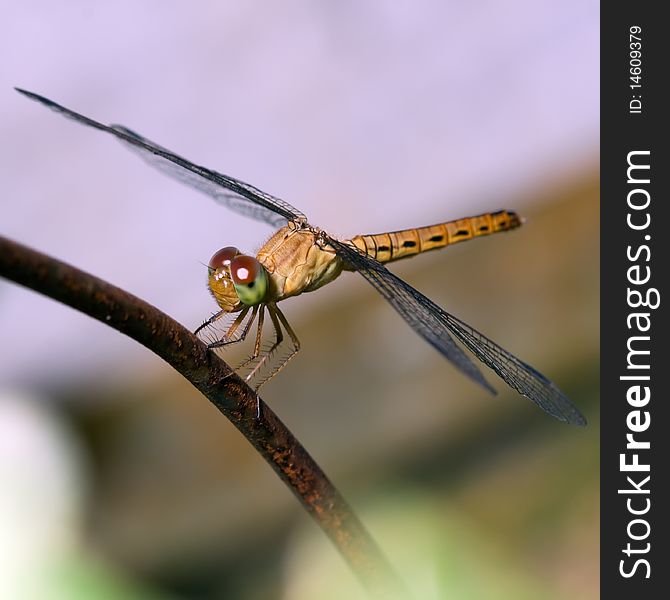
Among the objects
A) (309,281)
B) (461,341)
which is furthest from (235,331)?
(461,341)

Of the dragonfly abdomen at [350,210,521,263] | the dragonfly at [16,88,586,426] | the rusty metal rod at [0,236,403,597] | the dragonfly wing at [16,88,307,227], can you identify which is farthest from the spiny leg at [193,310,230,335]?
the rusty metal rod at [0,236,403,597]

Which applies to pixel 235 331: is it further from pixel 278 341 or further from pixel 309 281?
pixel 309 281

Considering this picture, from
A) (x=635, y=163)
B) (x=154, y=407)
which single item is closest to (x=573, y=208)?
(x=635, y=163)

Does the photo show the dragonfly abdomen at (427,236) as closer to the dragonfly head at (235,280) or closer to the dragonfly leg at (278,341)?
the dragonfly leg at (278,341)

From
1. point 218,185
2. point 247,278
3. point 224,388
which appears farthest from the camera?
point 218,185

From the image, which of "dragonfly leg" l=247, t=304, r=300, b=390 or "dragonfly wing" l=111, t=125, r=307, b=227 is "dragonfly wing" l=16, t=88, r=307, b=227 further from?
"dragonfly leg" l=247, t=304, r=300, b=390

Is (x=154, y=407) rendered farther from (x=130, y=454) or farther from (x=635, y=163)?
(x=635, y=163)
